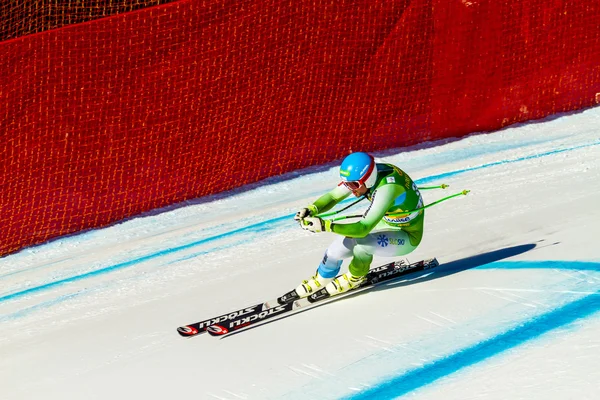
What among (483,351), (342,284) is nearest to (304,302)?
(342,284)

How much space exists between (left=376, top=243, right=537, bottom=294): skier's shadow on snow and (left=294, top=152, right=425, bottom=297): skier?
36cm

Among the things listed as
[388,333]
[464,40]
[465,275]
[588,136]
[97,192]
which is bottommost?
[388,333]

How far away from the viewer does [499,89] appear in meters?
11.8

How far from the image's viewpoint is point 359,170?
672cm

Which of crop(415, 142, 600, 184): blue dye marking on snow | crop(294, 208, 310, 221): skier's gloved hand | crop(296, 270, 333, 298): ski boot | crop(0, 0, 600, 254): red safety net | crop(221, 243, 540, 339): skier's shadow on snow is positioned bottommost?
crop(221, 243, 540, 339): skier's shadow on snow

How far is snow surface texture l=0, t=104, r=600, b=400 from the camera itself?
596 centimetres

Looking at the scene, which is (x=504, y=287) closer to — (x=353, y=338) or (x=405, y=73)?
(x=353, y=338)

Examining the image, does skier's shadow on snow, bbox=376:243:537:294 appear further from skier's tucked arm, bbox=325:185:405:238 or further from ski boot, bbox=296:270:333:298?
skier's tucked arm, bbox=325:185:405:238

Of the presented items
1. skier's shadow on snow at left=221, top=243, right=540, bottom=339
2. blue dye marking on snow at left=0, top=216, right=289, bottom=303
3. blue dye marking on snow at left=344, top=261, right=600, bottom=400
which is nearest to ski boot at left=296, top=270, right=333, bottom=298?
skier's shadow on snow at left=221, top=243, right=540, bottom=339

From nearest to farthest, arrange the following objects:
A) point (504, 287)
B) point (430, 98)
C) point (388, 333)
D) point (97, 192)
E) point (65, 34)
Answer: point (388, 333) → point (504, 287) → point (65, 34) → point (97, 192) → point (430, 98)

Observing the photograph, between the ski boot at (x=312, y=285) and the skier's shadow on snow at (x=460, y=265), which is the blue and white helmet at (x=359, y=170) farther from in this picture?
the skier's shadow on snow at (x=460, y=265)

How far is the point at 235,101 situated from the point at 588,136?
4.27 m

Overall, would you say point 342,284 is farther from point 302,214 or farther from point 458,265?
point 458,265

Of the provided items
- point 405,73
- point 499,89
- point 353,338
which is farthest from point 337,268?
point 499,89
